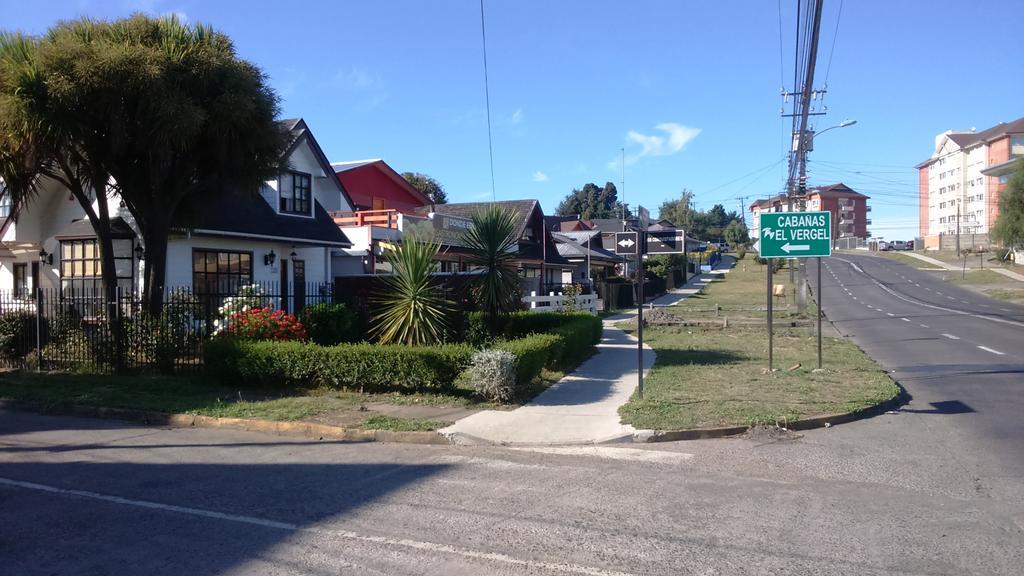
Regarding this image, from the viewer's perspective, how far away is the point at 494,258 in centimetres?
1365

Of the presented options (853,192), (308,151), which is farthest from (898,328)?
(853,192)

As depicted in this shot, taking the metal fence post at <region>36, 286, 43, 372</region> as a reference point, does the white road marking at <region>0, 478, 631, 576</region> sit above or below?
below

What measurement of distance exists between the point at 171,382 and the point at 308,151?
38.6 feet

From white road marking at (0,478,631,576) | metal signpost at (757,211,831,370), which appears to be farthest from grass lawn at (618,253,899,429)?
white road marking at (0,478,631,576)

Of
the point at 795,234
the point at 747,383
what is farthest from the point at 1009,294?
the point at 747,383

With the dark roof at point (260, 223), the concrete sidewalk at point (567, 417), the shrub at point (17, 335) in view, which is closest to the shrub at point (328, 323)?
the dark roof at point (260, 223)

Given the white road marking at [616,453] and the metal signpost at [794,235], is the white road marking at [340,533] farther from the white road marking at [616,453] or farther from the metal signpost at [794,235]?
the metal signpost at [794,235]

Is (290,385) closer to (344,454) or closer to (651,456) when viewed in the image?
(344,454)

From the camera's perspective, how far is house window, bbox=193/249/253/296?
746 inches

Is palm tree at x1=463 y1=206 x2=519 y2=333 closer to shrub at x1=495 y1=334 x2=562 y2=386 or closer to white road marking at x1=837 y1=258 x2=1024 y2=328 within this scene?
shrub at x1=495 y1=334 x2=562 y2=386

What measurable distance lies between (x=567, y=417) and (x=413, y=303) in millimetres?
3751

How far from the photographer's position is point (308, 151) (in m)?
23.2

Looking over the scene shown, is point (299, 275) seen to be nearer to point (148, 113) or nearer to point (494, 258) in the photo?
point (148, 113)

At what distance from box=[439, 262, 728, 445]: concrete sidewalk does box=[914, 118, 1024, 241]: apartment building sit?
7720 cm
